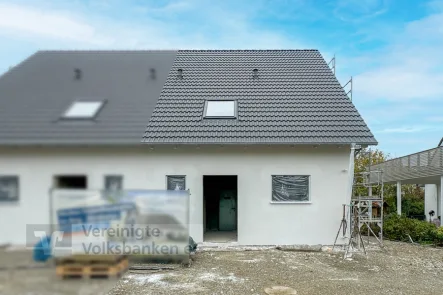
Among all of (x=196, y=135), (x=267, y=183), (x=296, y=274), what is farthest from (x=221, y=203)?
(x=296, y=274)

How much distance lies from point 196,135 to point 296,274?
3.87 metres

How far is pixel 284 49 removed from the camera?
11.8m

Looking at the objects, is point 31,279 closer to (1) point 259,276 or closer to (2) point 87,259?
(2) point 87,259

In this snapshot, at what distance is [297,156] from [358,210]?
1867mm

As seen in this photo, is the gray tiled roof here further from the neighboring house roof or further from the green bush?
the green bush

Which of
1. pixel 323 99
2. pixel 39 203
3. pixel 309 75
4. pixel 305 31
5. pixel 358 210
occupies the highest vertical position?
pixel 305 31

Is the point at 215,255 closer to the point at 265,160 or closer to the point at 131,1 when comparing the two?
the point at 265,160

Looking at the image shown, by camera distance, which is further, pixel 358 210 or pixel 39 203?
pixel 358 210

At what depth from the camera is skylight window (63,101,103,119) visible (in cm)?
343

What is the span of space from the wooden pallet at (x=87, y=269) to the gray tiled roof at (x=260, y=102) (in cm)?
325

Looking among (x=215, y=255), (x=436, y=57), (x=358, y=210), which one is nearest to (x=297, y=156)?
(x=358, y=210)

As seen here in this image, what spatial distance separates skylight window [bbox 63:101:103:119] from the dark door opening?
2.73ft

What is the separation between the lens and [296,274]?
5875mm

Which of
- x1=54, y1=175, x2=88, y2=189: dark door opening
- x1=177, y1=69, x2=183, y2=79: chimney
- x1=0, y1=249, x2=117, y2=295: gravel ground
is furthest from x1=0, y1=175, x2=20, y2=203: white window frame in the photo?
x1=177, y1=69, x2=183, y2=79: chimney
